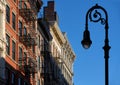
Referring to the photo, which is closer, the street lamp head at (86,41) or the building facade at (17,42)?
the street lamp head at (86,41)

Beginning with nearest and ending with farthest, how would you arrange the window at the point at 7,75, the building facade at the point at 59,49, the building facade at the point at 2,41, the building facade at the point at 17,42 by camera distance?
1. the building facade at the point at 2,41
2. the building facade at the point at 17,42
3. the window at the point at 7,75
4. the building facade at the point at 59,49

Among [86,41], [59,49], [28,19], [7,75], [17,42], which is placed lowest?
[86,41]

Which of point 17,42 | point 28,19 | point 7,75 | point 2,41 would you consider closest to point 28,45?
point 28,19

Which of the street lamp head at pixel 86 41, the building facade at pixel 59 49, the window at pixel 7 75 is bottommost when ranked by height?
the street lamp head at pixel 86 41

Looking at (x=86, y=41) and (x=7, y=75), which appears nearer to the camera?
(x=86, y=41)

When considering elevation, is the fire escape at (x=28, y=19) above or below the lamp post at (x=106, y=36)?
above

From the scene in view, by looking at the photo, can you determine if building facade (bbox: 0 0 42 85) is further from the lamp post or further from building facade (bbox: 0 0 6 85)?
the lamp post

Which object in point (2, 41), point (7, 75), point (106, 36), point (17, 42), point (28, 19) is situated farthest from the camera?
point (28, 19)

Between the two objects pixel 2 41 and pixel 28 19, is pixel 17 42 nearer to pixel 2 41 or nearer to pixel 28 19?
pixel 28 19

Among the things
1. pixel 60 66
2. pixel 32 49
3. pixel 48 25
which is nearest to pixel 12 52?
pixel 32 49

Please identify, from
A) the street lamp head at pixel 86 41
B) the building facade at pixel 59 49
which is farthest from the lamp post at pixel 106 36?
the building facade at pixel 59 49

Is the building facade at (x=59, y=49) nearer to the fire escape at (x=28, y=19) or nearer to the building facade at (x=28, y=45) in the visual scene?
the building facade at (x=28, y=45)

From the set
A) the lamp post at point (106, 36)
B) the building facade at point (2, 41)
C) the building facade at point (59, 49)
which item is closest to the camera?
the lamp post at point (106, 36)

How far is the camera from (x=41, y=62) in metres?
78.8
